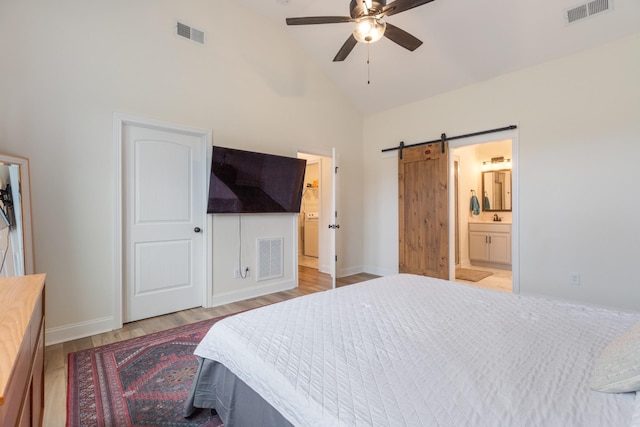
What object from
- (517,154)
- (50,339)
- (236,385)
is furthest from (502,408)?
(517,154)

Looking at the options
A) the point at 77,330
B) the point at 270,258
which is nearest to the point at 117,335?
the point at 77,330

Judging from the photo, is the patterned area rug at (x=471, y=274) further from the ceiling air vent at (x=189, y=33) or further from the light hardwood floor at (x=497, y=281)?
the ceiling air vent at (x=189, y=33)

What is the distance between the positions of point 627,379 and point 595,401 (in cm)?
10

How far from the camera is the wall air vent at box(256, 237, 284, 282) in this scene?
3793 millimetres

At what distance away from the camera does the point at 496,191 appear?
19.2 ft

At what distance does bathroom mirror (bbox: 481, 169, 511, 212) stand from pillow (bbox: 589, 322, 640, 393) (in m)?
5.47

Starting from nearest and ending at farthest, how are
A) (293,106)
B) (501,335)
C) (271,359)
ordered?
(271,359), (501,335), (293,106)

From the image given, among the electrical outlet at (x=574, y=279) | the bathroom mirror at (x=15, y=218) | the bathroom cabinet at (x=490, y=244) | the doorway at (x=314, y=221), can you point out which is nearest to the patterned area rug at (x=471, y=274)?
the bathroom cabinet at (x=490, y=244)

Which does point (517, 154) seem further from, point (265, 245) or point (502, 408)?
point (502, 408)

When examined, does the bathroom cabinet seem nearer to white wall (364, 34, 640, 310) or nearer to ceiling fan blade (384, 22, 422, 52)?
white wall (364, 34, 640, 310)

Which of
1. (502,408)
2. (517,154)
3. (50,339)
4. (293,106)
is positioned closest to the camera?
(502,408)

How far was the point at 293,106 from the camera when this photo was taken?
4.09 metres

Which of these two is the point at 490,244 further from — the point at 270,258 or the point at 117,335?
the point at 117,335

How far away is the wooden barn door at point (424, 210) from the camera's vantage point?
13.6ft
